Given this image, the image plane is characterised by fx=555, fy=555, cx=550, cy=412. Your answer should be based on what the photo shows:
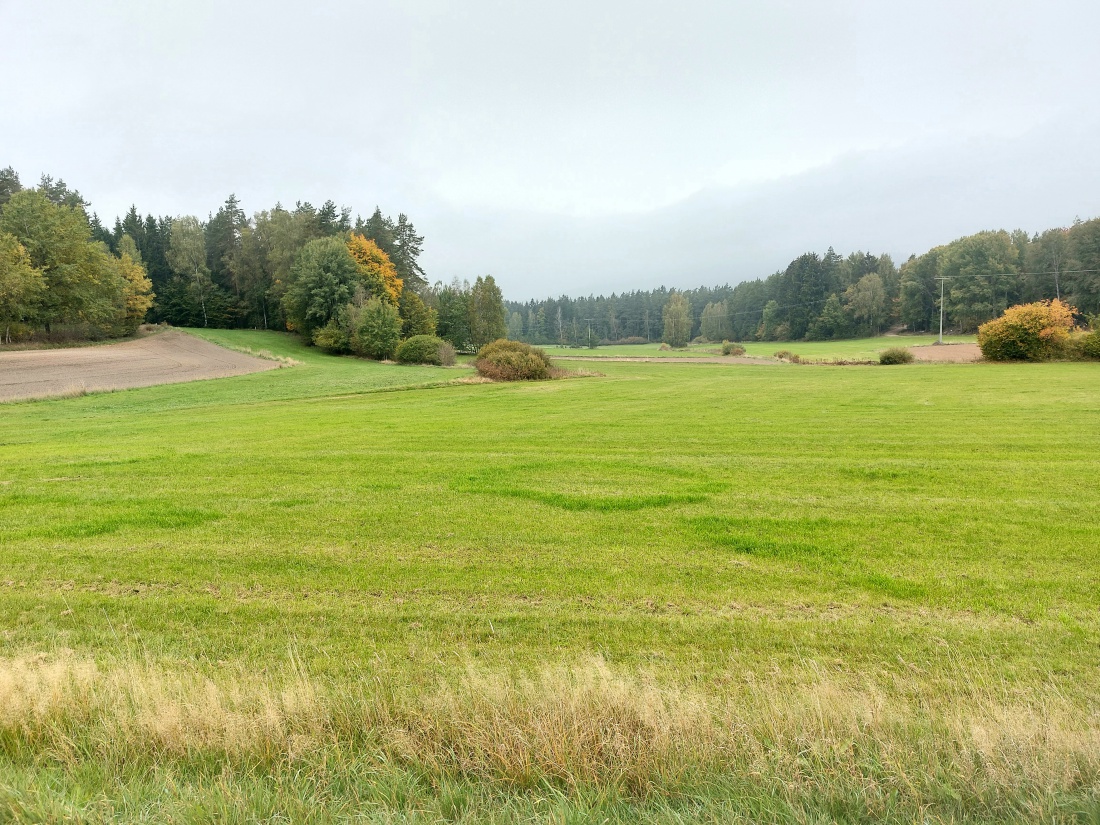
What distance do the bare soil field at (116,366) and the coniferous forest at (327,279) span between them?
6428 mm

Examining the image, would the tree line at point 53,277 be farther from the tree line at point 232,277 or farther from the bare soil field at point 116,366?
the bare soil field at point 116,366

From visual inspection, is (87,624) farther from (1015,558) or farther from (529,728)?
(1015,558)

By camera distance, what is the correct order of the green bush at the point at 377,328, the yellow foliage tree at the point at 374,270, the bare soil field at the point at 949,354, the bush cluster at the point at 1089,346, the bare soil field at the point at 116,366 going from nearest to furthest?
the bare soil field at the point at 116,366
the bush cluster at the point at 1089,346
the bare soil field at the point at 949,354
the green bush at the point at 377,328
the yellow foliage tree at the point at 374,270

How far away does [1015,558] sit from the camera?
22.0 ft

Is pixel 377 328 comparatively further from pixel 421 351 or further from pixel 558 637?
pixel 558 637

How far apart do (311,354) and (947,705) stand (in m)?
66.5

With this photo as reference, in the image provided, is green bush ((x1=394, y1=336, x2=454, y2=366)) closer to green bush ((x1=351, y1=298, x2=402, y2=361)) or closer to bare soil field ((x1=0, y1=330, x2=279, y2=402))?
green bush ((x1=351, y1=298, x2=402, y2=361))

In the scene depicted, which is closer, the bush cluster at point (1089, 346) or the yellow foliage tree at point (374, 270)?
the bush cluster at point (1089, 346)

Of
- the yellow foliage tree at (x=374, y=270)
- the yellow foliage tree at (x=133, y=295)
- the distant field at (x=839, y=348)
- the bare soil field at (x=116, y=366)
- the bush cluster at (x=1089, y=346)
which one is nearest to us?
the bare soil field at (x=116, y=366)

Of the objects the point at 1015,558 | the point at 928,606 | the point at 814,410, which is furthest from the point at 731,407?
the point at 928,606

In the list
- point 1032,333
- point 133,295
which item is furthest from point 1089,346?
point 133,295

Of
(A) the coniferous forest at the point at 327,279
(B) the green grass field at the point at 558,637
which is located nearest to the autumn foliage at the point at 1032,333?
(A) the coniferous forest at the point at 327,279

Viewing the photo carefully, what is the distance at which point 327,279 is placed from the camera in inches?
2537

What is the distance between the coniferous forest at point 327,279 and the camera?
175 feet
